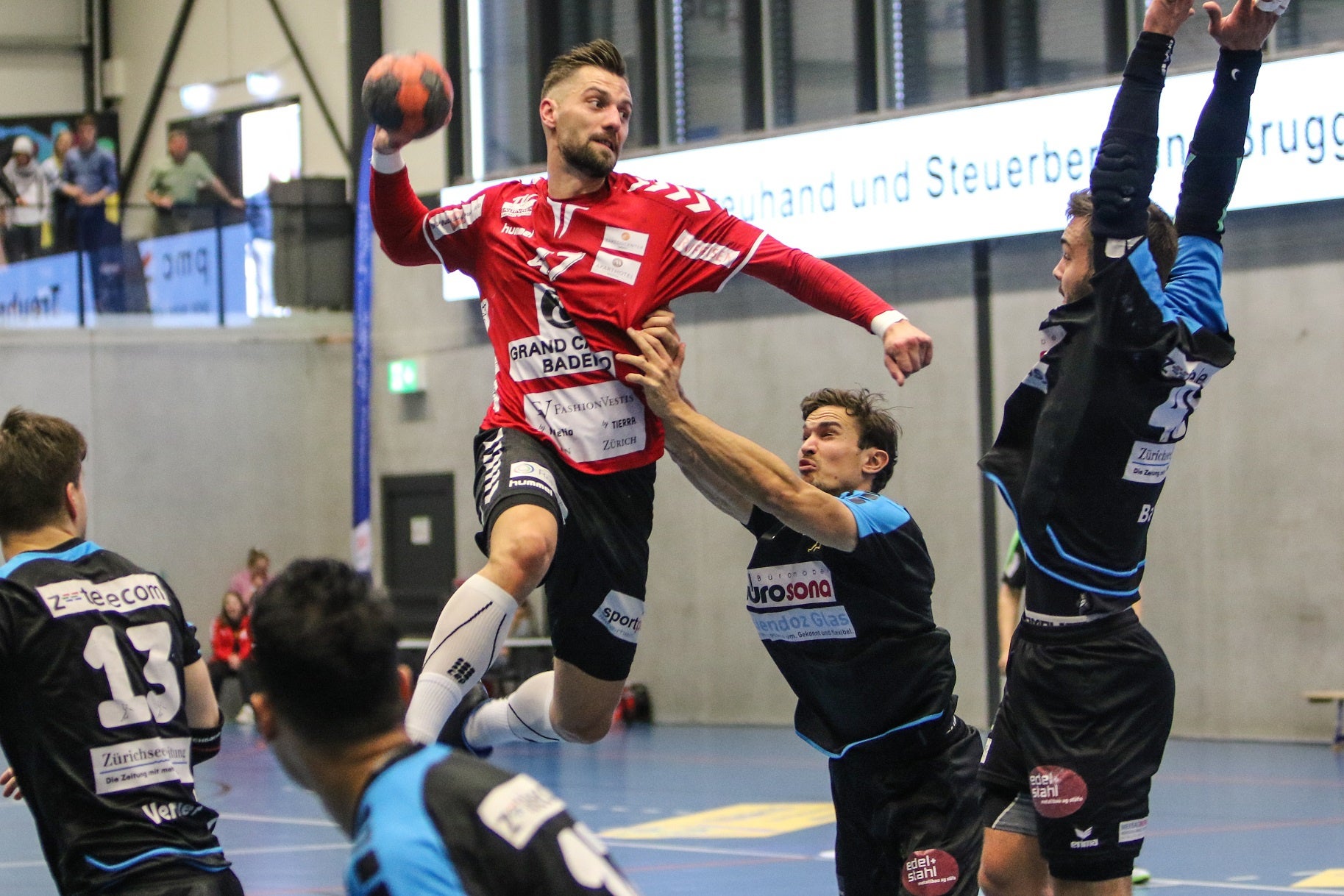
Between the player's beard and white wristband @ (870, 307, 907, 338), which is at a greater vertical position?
the player's beard

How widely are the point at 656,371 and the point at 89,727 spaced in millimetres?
1524

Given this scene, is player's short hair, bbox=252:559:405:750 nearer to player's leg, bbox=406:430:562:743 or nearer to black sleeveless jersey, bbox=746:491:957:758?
player's leg, bbox=406:430:562:743

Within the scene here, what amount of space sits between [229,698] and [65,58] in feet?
28.7

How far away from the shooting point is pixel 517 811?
209 cm

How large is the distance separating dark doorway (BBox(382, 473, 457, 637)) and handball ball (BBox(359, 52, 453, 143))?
11942 mm

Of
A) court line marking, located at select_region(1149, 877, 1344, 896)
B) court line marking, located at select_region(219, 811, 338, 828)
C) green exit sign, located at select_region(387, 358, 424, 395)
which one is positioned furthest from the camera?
green exit sign, located at select_region(387, 358, 424, 395)

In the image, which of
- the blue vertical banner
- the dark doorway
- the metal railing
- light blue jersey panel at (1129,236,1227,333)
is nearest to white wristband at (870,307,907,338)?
light blue jersey panel at (1129,236,1227,333)

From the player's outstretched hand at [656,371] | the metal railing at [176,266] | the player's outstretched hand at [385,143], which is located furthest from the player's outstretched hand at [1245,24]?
the metal railing at [176,266]

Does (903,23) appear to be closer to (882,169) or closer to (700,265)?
(882,169)

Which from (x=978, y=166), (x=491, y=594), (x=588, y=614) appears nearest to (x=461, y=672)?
(x=491, y=594)

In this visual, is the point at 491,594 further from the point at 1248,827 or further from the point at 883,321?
the point at 1248,827

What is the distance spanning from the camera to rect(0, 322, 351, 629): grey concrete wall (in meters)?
16.3

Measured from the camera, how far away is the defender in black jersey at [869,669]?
4199mm

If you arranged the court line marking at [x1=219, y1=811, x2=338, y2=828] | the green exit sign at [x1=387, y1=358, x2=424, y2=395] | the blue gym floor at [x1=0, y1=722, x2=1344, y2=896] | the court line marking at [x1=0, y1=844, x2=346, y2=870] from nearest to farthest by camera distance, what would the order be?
the blue gym floor at [x1=0, y1=722, x2=1344, y2=896], the court line marking at [x1=0, y1=844, x2=346, y2=870], the court line marking at [x1=219, y1=811, x2=338, y2=828], the green exit sign at [x1=387, y1=358, x2=424, y2=395]
